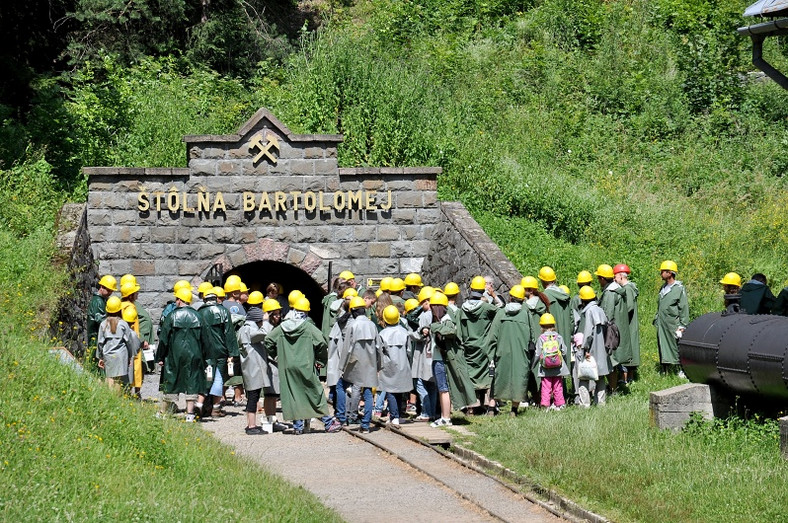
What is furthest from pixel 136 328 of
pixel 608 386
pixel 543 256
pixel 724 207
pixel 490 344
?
pixel 724 207

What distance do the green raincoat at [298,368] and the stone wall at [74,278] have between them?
352 cm

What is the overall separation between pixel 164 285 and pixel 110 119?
6.39 m

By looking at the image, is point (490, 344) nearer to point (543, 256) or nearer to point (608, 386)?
point (608, 386)

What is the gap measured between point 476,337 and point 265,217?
6793mm

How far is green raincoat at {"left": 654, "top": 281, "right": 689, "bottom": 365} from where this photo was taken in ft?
59.2

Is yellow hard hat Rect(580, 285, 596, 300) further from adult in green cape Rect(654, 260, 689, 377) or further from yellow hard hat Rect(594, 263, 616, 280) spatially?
adult in green cape Rect(654, 260, 689, 377)

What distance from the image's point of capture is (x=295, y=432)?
1570cm

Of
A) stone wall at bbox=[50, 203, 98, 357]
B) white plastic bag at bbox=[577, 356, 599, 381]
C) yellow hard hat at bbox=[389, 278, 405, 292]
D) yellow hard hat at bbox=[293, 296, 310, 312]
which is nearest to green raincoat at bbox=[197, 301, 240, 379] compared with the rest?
yellow hard hat at bbox=[293, 296, 310, 312]

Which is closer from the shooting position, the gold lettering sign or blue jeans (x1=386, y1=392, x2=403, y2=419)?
blue jeans (x1=386, y1=392, x2=403, y2=419)

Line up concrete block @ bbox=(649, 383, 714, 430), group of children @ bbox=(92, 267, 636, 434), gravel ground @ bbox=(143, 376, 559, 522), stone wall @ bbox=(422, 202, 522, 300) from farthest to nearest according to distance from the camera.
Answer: stone wall @ bbox=(422, 202, 522, 300) → group of children @ bbox=(92, 267, 636, 434) → concrete block @ bbox=(649, 383, 714, 430) → gravel ground @ bbox=(143, 376, 559, 522)

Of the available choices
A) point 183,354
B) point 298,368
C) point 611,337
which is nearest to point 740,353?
point 611,337

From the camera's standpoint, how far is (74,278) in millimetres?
19438

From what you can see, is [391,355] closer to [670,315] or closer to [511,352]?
[511,352]

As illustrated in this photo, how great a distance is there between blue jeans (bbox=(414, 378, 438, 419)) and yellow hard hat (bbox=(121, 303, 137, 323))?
3.92 m
